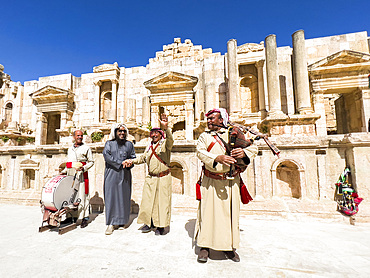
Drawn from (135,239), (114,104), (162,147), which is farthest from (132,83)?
(135,239)

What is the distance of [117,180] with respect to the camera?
3438 millimetres

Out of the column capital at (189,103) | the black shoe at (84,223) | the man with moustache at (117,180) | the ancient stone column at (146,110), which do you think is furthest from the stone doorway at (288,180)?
the ancient stone column at (146,110)

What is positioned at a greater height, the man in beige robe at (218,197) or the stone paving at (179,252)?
the man in beige robe at (218,197)

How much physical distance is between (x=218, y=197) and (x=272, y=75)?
863 cm

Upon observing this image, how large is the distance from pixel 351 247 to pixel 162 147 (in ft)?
10.5

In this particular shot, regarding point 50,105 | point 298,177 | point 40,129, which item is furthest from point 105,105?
point 298,177

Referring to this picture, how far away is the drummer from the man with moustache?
62 cm

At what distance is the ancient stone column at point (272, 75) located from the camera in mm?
8755

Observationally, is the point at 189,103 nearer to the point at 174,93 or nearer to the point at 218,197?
the point at 174,93

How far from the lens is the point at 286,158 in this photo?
432 cm

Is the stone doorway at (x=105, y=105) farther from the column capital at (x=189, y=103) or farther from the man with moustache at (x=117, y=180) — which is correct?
the man with moustache at (x=117, y=180)

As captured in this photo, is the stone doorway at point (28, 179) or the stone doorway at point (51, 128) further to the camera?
the stone doorway at point (51, 128)

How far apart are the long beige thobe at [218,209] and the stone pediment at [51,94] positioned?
45.8 feet

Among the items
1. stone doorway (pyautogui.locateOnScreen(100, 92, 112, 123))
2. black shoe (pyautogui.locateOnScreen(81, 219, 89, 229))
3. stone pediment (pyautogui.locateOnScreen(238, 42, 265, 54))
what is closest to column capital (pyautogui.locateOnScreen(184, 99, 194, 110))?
stone pediment (pyautogui.locateOnScreen(238, 42, 265, 54))
